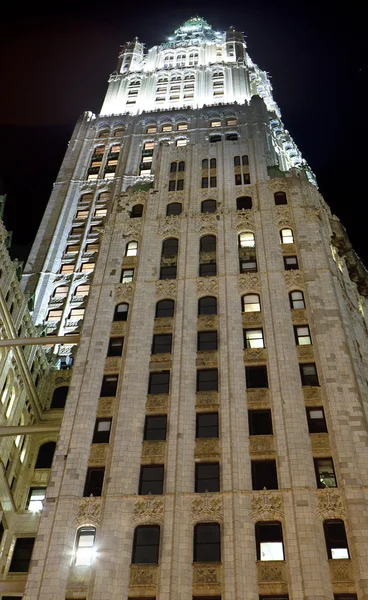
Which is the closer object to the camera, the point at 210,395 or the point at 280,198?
the point at 210,395

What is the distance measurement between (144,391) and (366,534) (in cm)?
1606

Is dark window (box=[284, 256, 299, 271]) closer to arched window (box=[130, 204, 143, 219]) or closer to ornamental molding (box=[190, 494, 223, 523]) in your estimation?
arched window (box=[130, 204, 143, 219])

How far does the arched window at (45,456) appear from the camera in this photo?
162 feet

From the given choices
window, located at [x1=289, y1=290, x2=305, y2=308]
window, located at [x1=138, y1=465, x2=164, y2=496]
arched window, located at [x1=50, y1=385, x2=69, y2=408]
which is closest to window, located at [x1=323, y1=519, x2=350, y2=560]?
window, located at [x1=138, y1=465, x2=164, y2=496]

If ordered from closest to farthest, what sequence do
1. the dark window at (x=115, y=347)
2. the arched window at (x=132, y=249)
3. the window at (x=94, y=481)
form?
1. the window at (x=94, y=481)
2. the dark window at (x=115, y=347)
3. the arched window at (x=132, y=249)

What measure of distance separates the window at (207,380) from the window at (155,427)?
3.38 m

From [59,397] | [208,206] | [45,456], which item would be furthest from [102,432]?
[208,206]

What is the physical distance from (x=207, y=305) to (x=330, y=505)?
18.9m

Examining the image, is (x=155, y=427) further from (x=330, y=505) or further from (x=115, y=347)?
(x=330, y=505)

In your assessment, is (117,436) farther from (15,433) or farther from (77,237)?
(77,237)

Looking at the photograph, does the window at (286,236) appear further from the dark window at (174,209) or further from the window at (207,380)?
the window at (207,380)

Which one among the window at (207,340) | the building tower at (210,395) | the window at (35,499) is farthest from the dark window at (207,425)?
the window at (35,499)

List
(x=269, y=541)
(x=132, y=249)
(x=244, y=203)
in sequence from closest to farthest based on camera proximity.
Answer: (x=269, y=541) → (x=132, y=249) → (x=244, y=203)

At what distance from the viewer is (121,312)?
4841cm
